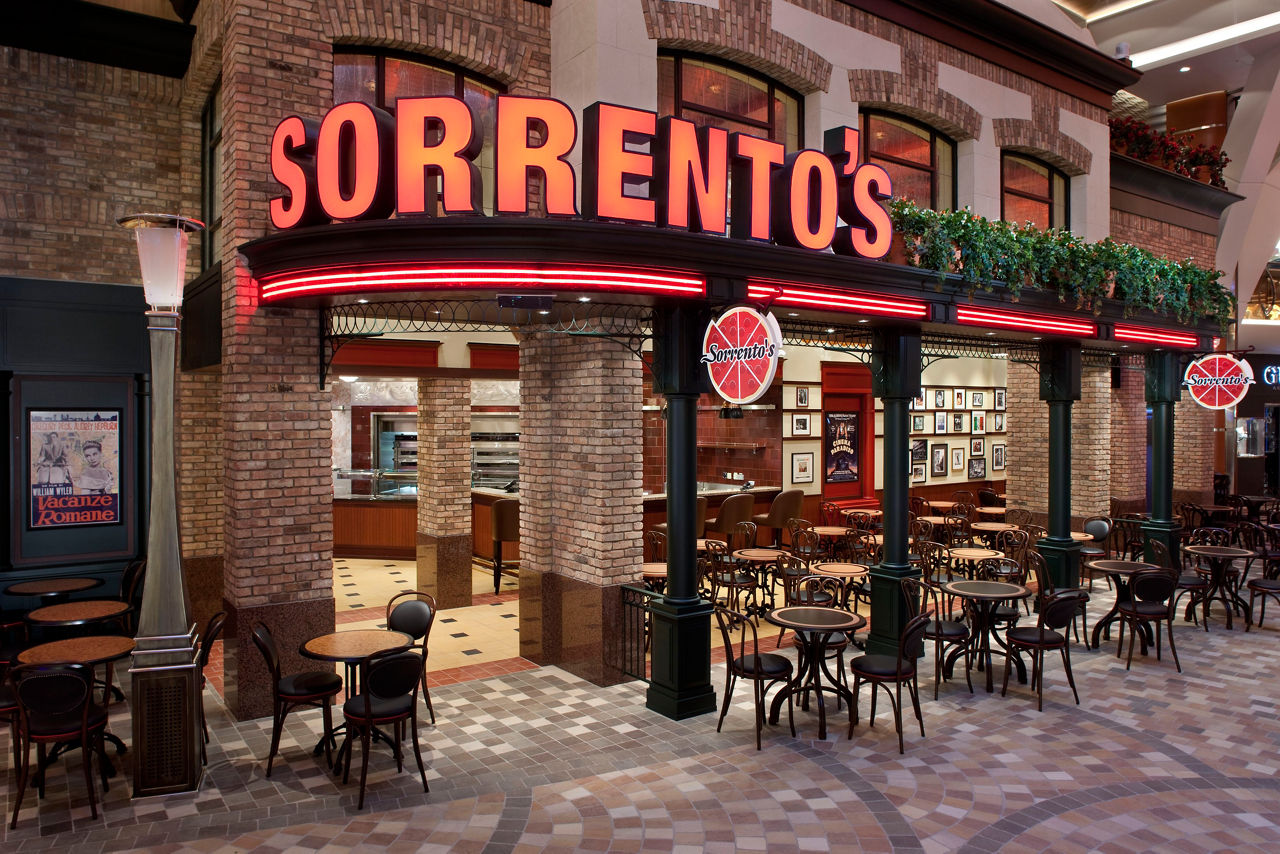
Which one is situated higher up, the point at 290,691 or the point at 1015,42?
the point at 1015,42

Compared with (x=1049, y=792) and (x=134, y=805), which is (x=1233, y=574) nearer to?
(x=1049, y=792)

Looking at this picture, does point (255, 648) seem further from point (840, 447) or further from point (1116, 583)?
point (840, 447)

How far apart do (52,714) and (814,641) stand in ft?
18.1

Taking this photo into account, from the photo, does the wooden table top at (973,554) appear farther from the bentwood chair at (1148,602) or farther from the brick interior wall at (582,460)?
the brick interior wall at (582,460)

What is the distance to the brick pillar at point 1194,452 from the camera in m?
17.2

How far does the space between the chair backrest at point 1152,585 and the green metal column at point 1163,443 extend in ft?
15.0

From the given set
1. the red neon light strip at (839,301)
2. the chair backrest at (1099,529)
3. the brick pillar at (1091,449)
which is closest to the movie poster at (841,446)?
the brick pillar at (1091,449)

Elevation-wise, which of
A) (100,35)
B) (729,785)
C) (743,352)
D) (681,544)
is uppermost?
(100,35)

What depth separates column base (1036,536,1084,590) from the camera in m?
11.4

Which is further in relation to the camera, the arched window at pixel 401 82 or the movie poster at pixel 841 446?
the movie poster at pixel 841 446

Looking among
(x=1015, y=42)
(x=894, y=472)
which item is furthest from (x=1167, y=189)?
(x=894, y=472)

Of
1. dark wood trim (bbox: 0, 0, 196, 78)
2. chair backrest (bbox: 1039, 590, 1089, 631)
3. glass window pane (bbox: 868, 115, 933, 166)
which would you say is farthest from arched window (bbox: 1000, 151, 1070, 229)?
dark wood trim (bbox: 0, 0, 196, 78)

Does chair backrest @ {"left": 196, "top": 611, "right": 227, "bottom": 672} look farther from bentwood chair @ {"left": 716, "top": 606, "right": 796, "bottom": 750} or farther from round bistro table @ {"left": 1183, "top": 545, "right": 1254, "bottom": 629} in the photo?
round bistro table @ {"left": 1183, "top": 545, "right": 1254, "bottom": 629}

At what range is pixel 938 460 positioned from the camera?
18.1 meters
